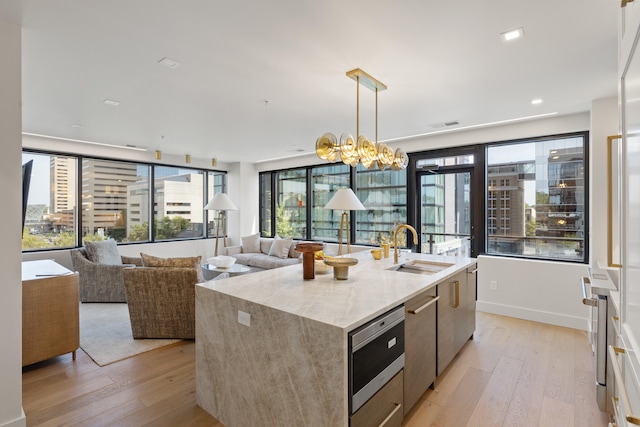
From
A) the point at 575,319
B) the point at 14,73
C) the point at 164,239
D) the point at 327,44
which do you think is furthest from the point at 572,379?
the point at 164,239

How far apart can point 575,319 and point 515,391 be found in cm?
205

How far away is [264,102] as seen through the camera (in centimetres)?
355

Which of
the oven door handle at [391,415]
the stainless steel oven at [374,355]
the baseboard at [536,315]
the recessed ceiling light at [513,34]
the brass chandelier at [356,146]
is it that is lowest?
the baseboard at [536,315]

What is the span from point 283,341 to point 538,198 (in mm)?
4163

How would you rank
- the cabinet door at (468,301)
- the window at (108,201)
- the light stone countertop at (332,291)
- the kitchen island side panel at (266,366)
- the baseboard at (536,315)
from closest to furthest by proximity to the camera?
1. the kitchen island side panel at (266,366)
2. the light stone countertop at (332,291)
3. the cabinet door at (468,301)
4. the baseboard at (536,315)
5. the window at (108,201)

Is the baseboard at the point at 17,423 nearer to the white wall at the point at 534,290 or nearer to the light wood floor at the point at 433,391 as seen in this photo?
the light wood floor at the point at 433,391

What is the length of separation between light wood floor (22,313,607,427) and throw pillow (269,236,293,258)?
307 cm

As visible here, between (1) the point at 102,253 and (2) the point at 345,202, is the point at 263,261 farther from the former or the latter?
(2) the point at 345,202

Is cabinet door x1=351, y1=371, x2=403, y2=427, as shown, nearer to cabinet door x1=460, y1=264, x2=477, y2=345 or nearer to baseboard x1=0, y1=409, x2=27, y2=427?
cabinet door x1=460, y1=264, x2=477, y2=345

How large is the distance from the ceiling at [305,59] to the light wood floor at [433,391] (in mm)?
2584

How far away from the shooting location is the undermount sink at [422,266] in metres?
3.30

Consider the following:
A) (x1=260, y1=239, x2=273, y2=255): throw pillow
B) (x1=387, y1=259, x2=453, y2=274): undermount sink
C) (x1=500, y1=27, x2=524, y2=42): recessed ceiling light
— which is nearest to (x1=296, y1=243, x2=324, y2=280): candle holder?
(x1=387, y1=259, x2=453, y2=274): undermount sink

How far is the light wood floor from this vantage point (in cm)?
222

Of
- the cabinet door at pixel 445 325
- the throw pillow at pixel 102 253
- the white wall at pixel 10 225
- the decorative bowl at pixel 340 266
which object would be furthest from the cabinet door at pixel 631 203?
the throw pillow at pixel 102 253
